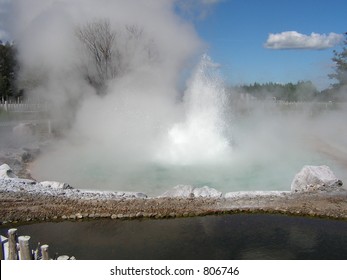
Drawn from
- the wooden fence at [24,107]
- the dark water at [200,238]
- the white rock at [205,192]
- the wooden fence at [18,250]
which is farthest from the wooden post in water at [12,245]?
the wooden fence at [24,107]

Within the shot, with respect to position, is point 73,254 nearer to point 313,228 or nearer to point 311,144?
point 313,228

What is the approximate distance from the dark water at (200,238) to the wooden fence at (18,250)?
2.72ft

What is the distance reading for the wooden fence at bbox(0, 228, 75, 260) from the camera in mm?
3145

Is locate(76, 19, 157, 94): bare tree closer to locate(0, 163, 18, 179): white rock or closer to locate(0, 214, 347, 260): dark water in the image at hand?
A: locate(0, 163, 18, 179): white rock

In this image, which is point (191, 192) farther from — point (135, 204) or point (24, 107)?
point (24, 107)

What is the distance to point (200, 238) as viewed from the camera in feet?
15.0

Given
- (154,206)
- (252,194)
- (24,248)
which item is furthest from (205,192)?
(24,248)

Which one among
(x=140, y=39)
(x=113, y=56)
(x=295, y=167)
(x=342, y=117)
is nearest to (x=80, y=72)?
(x=113, y=56)

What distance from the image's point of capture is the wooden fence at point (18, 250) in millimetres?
3145

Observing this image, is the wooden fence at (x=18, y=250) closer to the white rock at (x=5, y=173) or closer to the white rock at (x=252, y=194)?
the white rock at (x=252, y=194)

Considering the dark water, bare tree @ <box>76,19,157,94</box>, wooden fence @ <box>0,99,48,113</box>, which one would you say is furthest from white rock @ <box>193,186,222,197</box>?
wooden fence @ <box>0,99,48,113</box>

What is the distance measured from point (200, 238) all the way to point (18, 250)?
2021 mm

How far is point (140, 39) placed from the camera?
13516 millimetres

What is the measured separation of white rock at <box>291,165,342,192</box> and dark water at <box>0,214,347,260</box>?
1.44 metres
